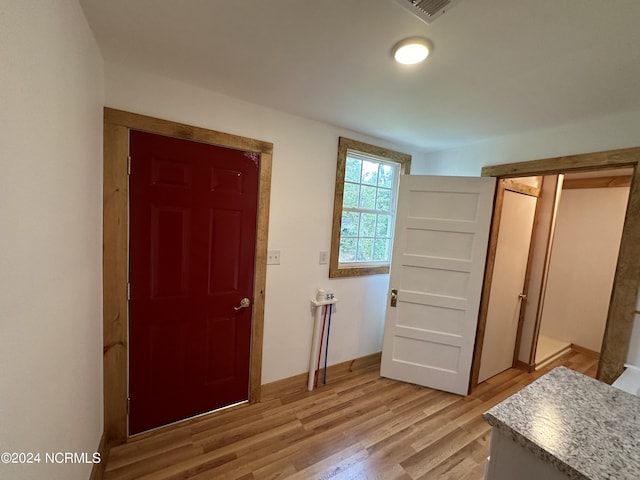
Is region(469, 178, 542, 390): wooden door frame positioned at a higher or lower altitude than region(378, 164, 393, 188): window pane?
lower

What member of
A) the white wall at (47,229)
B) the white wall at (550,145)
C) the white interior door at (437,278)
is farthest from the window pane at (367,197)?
the white wall at (47,229)

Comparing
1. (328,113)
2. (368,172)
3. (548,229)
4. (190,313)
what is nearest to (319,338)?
(190,313)

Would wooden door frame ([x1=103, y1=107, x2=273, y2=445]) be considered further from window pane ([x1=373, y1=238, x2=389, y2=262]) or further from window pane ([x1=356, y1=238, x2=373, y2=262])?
window pane ([x1=373, y1=238, x2=389, y2=262])

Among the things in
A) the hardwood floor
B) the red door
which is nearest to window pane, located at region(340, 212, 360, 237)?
the red door

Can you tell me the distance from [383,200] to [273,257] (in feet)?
4.50

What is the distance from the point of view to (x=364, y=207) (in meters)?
2.59

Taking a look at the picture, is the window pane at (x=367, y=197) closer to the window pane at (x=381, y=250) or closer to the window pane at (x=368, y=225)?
the window pane at (x=368, y=225)

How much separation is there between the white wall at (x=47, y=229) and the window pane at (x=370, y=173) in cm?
204

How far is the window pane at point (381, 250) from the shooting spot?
108 inches

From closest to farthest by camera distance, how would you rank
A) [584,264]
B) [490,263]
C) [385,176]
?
[490,263] < [385,176] < [584,264]

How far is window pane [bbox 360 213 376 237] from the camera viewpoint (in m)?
2.61

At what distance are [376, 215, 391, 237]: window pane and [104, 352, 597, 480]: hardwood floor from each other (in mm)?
1546

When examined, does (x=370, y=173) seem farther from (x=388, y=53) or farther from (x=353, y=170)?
(x=388, y=53)

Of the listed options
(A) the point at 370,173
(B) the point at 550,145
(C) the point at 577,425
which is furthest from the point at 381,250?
(C) the point at 577,425
